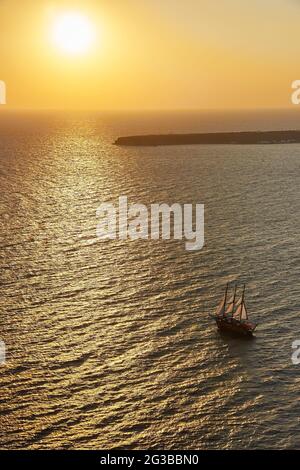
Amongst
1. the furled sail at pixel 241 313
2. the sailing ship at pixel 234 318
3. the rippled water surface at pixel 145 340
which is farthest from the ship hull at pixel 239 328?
the rippled water surface at pixel 145 340

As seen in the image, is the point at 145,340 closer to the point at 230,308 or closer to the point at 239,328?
the point at 239,328

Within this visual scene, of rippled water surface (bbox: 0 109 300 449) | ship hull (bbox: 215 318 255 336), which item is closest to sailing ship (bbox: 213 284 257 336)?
ship hull (bbox: 215 318 255 336)

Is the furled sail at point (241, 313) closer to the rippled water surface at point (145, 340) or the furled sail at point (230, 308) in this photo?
the furled sail at point (230, 308)

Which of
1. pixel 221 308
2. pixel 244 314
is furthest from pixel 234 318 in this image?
pixel 221 308

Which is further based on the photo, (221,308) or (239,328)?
(221,308)

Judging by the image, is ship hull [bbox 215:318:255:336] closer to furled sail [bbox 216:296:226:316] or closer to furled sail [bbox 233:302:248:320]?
furled sail [bbox 233:302:248:320]
